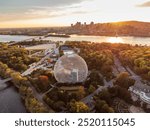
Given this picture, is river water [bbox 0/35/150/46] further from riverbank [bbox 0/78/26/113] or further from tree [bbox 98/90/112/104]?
tree [bbox 98/90/112/104]

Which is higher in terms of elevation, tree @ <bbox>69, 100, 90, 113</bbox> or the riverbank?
tree @ <bbox>69, 100, 90, 113</bbox>

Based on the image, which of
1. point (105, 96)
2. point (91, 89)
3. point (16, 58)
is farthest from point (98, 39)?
point (16, 58)

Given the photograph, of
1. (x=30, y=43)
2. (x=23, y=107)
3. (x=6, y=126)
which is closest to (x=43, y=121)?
(x=6, y=126)

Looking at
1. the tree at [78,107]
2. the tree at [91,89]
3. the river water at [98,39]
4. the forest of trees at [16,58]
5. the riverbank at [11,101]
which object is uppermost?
the river water at [98,39]

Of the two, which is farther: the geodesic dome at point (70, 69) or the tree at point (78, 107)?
the geodesic dome at point (70, 69)

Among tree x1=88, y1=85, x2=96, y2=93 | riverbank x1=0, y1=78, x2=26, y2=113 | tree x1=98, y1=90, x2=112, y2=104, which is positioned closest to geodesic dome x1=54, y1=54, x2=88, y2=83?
tree x1=88, y1=85, x2=96, y2=93

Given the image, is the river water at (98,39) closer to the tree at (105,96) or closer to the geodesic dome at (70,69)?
the geodesic dome at (70,69)

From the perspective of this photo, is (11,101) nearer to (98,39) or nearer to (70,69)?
(70,69)

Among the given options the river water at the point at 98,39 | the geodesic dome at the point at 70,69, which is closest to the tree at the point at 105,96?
the geodesic dome at the point at 70,69

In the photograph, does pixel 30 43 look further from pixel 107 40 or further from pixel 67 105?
pixel 67 105
